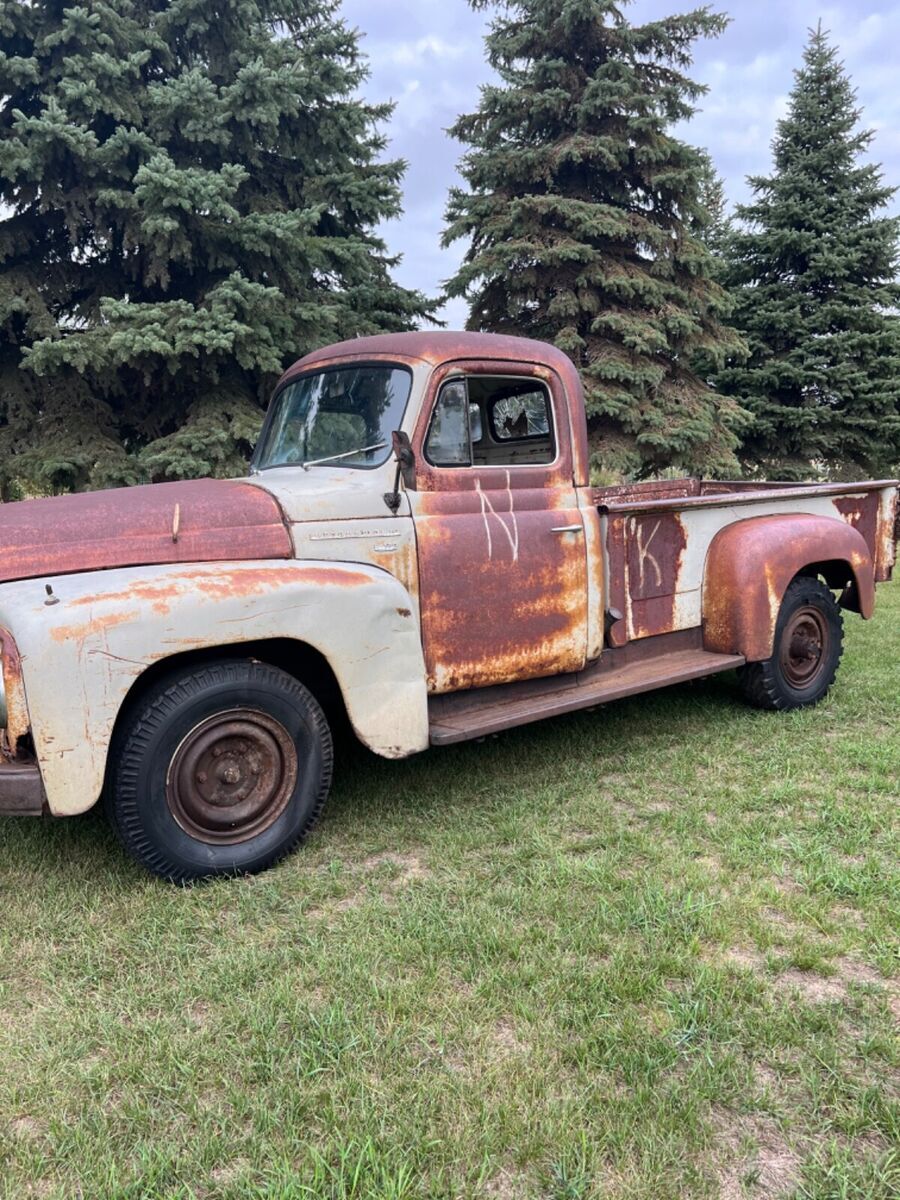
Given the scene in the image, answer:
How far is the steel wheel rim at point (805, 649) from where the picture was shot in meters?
4.94

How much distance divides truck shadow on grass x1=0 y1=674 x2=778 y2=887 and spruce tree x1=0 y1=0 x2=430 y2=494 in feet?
14.4

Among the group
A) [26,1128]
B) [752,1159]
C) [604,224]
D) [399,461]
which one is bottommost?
[752,1159]

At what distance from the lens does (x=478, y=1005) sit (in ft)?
7.68

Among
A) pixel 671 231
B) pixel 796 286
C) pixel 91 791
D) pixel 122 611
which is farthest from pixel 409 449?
pixel 796 286

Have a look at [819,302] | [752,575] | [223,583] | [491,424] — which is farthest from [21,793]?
[819,302]

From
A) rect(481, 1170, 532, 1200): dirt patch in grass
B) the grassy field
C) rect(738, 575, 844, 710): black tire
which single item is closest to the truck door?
the grassy field

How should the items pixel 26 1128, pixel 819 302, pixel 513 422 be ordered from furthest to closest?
pixel 819 302 < pixel 513 422 < pixel 26 1128

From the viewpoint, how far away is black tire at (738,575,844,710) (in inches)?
190

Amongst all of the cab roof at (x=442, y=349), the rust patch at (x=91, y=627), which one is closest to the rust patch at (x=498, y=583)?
the cab roof at (x=442, y=349)

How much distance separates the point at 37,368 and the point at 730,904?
6.96 m

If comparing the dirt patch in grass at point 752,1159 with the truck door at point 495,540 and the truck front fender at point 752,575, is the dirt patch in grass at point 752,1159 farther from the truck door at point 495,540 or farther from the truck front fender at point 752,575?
the truck front fender at point 752,575

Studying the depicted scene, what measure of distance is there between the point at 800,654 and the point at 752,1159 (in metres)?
3.62

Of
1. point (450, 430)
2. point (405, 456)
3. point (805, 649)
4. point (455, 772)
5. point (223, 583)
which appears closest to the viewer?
point (223, 583)

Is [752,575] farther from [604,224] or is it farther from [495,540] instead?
[604,224]
